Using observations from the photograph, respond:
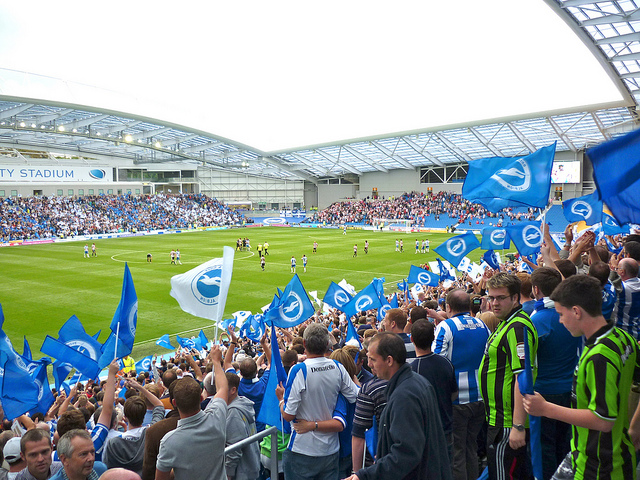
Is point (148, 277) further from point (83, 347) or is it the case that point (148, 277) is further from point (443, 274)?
point (83, 347)

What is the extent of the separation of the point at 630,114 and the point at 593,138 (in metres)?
10.6

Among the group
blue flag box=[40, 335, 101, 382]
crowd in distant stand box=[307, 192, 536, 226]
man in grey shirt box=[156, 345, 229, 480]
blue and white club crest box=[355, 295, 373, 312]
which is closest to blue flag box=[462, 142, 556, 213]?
blue and white club crest box=[355, 295, 373, 312]

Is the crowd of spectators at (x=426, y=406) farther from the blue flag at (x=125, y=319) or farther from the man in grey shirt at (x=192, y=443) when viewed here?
the blue flag at (x=125, y=319)

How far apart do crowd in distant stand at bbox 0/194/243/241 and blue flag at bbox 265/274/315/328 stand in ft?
176

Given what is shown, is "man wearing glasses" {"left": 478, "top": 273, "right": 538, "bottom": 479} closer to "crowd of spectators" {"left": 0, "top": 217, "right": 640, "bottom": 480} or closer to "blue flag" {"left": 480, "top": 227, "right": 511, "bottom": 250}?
"crowd of spectators" {"left": 0, "top": 217, "right": 640, "bottom": 480}

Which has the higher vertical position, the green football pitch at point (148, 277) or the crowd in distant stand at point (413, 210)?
the crowd in distant stand at point (413, 210)

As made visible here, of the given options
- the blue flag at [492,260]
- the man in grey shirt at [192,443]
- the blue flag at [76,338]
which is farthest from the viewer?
the blue flag at [492,260]

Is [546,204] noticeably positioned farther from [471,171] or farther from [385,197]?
[385,197]

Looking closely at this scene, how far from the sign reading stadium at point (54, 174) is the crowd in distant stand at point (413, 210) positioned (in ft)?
108

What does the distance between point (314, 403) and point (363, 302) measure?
8.12 m

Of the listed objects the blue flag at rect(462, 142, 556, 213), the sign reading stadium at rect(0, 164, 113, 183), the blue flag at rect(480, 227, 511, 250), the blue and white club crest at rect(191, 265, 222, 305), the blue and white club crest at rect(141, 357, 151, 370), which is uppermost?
the sign reading stadium at rect(0, 164, 113, 183)

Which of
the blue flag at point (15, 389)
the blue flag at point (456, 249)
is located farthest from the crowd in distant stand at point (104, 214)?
the blue flag at point (15, 389)

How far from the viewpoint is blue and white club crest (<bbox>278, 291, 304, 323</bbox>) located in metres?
10.3

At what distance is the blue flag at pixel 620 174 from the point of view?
381 centimetres
